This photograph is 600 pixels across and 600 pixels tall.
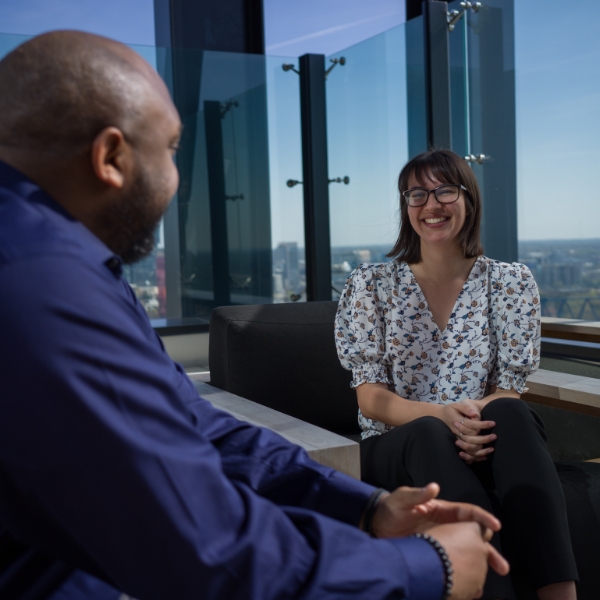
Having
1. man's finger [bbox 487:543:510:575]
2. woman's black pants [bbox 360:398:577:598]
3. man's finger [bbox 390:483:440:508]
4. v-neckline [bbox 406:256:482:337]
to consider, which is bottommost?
woman's black pants [bbox 360:398:577:598]

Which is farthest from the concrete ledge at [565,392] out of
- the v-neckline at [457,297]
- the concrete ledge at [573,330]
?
the v-neckline at [457,297]

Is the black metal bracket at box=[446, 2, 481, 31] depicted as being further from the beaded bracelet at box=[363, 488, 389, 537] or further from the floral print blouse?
the beaded bracelet at box=[363, 488, 389, 537]

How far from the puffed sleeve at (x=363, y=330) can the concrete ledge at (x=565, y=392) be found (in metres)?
0.49

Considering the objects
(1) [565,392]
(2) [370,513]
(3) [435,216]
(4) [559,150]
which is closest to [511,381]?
(1) [565,392]

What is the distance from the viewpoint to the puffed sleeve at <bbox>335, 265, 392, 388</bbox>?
1.93 metres

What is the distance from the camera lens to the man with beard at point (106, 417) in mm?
616

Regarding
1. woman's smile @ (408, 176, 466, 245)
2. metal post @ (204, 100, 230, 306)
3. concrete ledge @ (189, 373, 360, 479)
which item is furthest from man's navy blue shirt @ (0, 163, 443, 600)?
metal post @ (204, 100, 230, 306)

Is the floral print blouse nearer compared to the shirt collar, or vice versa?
the shirt collar

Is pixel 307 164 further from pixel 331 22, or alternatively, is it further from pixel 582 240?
pixel 582 240

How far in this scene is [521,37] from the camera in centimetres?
350

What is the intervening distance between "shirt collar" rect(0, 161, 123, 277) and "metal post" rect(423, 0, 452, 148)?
343 cm

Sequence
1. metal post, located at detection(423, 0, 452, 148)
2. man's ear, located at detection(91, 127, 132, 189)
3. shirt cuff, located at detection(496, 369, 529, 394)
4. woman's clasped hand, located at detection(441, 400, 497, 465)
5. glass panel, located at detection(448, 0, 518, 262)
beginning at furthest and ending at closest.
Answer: metal post, located at detection(423, 0, 452, 148) < glass panel, located at detection(448, 0, 518, 262) < shirt cuff, located at detection(496, 369, 529, 394) < woman's clasped hand, located at detection(441, 400, 497, 465) < man's ear, located at detection(91, 127, 132, 189)

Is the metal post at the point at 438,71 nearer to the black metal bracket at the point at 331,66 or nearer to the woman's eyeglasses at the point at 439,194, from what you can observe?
the black metal bracket at the point at 331,66

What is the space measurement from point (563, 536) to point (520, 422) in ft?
0.79
